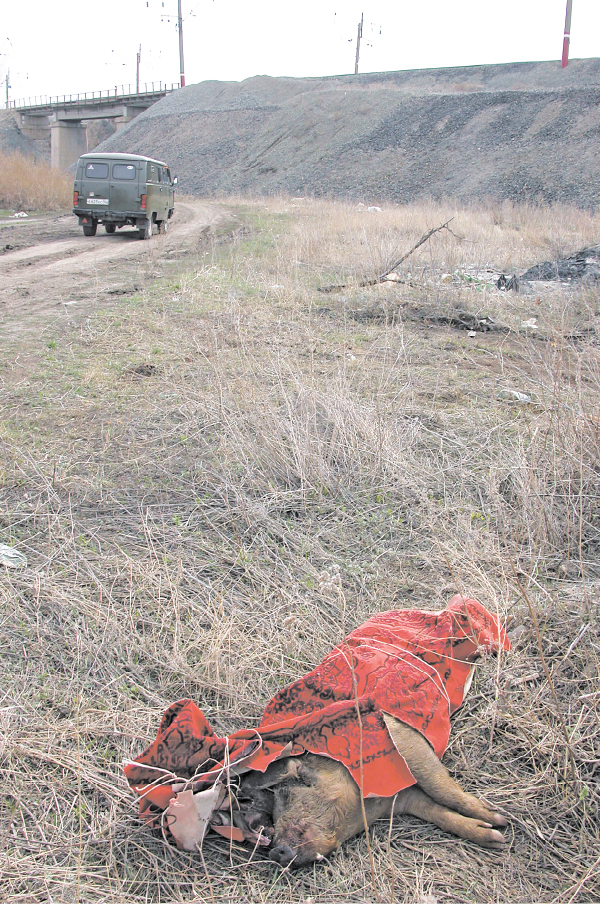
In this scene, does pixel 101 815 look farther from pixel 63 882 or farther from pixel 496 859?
pixel 496 859

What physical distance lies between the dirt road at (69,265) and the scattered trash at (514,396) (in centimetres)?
497

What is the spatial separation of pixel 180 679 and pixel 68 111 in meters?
57.4

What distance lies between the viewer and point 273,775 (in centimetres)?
172

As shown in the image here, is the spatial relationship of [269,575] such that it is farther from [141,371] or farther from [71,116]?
[71,116]

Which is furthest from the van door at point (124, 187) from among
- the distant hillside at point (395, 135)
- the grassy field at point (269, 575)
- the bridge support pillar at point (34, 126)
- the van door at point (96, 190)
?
the bridge support pillar at point (34, 126)

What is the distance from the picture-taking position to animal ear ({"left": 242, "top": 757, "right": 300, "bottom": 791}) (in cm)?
171

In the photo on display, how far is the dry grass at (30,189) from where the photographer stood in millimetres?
19547

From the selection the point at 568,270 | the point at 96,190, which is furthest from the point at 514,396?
the point at 96,190

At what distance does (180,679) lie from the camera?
231 cm

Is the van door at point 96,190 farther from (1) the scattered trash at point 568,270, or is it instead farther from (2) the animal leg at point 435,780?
(2) the animal leg at point 435,780

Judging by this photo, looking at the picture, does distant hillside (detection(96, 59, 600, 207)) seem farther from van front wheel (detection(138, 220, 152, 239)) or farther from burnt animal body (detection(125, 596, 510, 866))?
burnt animal body (detection(125, 596, 510, 866))

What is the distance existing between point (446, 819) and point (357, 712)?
0.43 meters

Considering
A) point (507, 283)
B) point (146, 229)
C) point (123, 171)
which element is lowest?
point (507, 283)

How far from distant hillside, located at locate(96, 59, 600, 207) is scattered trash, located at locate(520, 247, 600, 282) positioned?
15.9 metres
